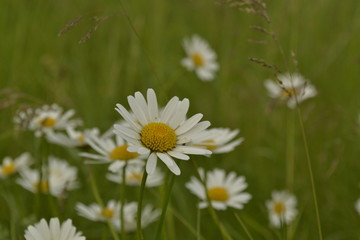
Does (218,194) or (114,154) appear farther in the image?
(218,194)

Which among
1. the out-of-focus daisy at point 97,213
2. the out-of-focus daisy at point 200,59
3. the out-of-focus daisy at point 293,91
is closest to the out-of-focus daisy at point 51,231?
the out-of-focus daisy at point 97,213

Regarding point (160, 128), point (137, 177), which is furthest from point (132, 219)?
point (160, 128)

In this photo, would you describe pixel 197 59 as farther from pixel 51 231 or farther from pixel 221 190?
pixel 51 231

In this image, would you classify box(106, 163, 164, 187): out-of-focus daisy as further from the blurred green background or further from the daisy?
the daisy

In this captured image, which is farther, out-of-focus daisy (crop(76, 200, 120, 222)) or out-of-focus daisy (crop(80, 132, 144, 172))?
out-of-focus daisy (crop(76, 200, 120, 222))

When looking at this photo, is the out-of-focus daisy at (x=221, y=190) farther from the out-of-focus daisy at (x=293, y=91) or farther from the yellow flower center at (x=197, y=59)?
the yellow flower center at (x=197, y=59)

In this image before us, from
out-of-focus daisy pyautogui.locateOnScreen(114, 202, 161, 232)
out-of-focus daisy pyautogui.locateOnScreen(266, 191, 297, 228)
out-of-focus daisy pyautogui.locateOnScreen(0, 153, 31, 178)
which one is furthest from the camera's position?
out-of-focus daisy pyautogui.locateOnScreen(266, 191, 297, 228)

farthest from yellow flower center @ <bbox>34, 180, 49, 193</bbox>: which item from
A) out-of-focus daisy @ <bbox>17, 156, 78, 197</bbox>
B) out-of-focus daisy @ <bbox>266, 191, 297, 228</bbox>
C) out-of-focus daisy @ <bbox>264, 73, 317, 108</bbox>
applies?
out-of-focus daisy @ <bbox>266, 191, 297, 228</bbox>
